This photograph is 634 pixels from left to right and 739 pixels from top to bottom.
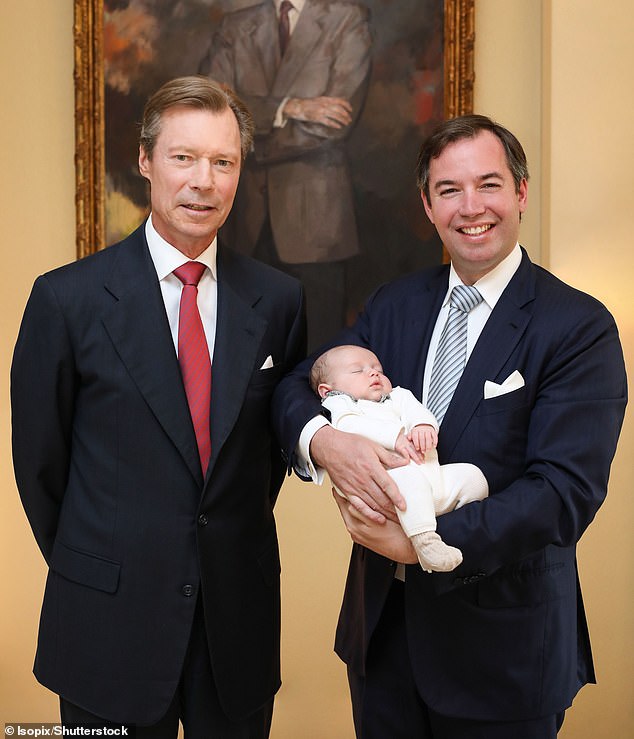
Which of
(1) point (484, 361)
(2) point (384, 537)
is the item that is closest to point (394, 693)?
(2) point (384, 537)

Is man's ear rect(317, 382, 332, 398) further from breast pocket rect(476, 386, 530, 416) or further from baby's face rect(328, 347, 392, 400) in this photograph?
breast pocket rect(476, 386, 530, 416)

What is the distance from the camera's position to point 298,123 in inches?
161

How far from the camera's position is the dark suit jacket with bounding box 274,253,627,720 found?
2.06 meters

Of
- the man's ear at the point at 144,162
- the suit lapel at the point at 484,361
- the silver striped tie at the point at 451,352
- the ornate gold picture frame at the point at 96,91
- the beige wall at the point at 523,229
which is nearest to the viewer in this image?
the suit lapel at the point at 484,361

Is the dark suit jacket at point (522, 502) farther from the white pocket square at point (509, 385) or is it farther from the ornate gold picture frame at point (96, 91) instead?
the ornate gold picture frame at point (96, 91)

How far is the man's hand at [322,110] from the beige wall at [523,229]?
64 cm

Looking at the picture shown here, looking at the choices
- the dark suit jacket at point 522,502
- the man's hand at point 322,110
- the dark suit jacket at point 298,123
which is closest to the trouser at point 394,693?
the dark suit jacket at point 522,502

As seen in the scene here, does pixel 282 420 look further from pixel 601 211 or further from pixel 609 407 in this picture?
pixel 601 211

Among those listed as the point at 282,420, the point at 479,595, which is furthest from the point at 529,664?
the point at 282,420

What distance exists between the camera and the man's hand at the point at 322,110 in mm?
4078

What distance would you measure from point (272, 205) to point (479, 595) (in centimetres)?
243

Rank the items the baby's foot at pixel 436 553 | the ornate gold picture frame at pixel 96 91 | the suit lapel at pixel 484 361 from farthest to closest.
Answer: the ornate gold picture frame at pixel 96 91 < the suit lapel at pixel 484 361 < the baby's foot at pixel 436 553

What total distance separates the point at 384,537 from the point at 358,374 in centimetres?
47

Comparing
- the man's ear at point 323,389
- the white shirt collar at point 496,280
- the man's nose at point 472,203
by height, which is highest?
the man's nose at point 472,203
